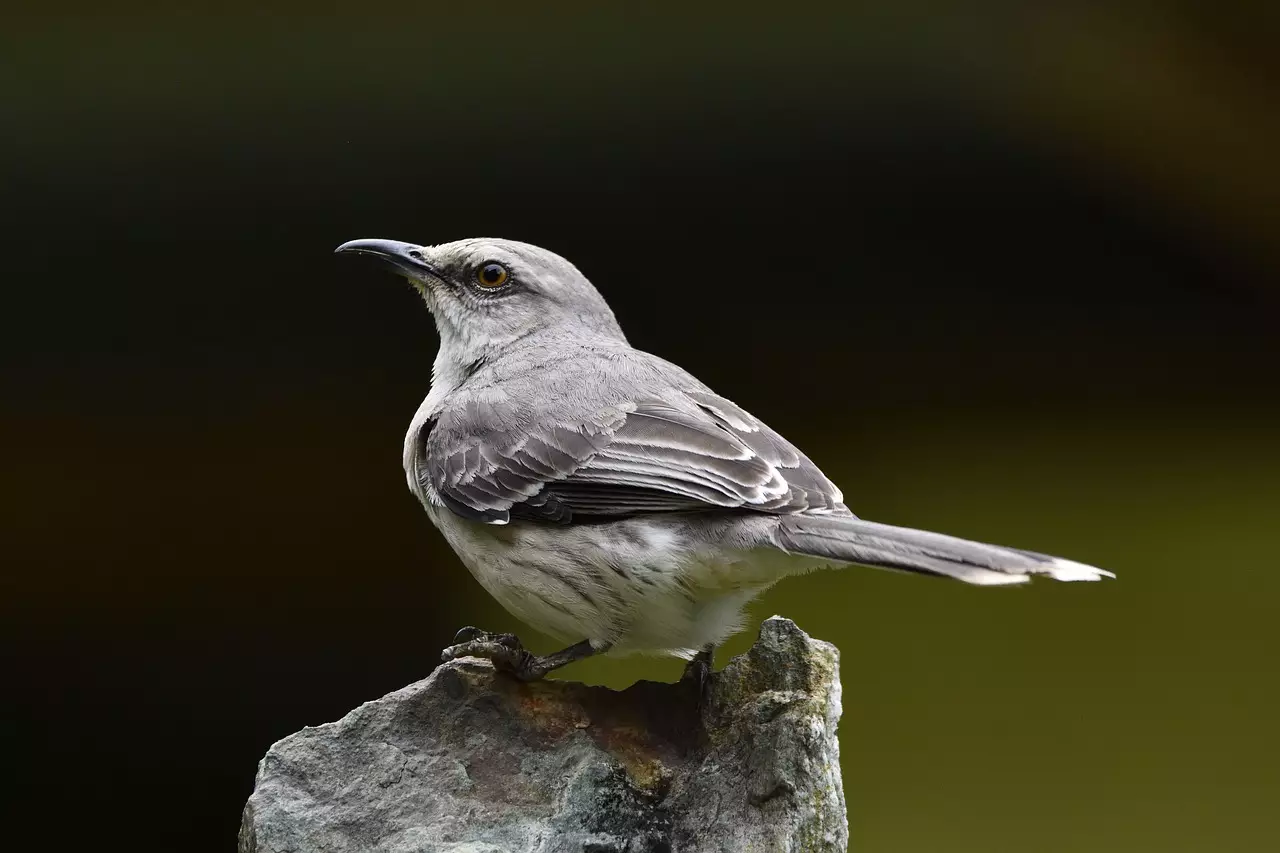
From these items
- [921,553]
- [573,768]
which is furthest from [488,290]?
[921,553]

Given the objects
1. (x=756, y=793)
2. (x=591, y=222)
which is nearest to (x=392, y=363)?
(x=591, y=222)

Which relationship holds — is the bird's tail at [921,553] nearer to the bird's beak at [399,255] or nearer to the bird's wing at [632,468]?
the bird's wing at [632,468]

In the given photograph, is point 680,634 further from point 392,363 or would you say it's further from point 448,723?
point 392,363

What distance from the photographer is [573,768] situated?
3.12 metres

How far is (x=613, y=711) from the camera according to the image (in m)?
3.32

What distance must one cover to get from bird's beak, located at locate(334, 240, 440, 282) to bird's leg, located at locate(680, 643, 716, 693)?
5.10ft

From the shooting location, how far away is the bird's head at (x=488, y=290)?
4090mm

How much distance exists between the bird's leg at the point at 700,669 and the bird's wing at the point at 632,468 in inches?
16.9

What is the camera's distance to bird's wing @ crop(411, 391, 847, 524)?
310cm

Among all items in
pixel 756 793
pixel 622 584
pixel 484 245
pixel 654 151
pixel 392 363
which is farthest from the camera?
pixel 392 363

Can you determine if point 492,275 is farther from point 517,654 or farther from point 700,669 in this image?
point 700,669

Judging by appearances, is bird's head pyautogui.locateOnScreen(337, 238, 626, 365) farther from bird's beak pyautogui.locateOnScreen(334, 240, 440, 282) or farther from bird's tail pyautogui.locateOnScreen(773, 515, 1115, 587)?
bird's tail pyautogui.locateOnScreen(773, 515, 1115, 587)

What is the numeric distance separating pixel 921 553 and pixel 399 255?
6.98 ft

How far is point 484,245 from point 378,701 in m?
1.53
